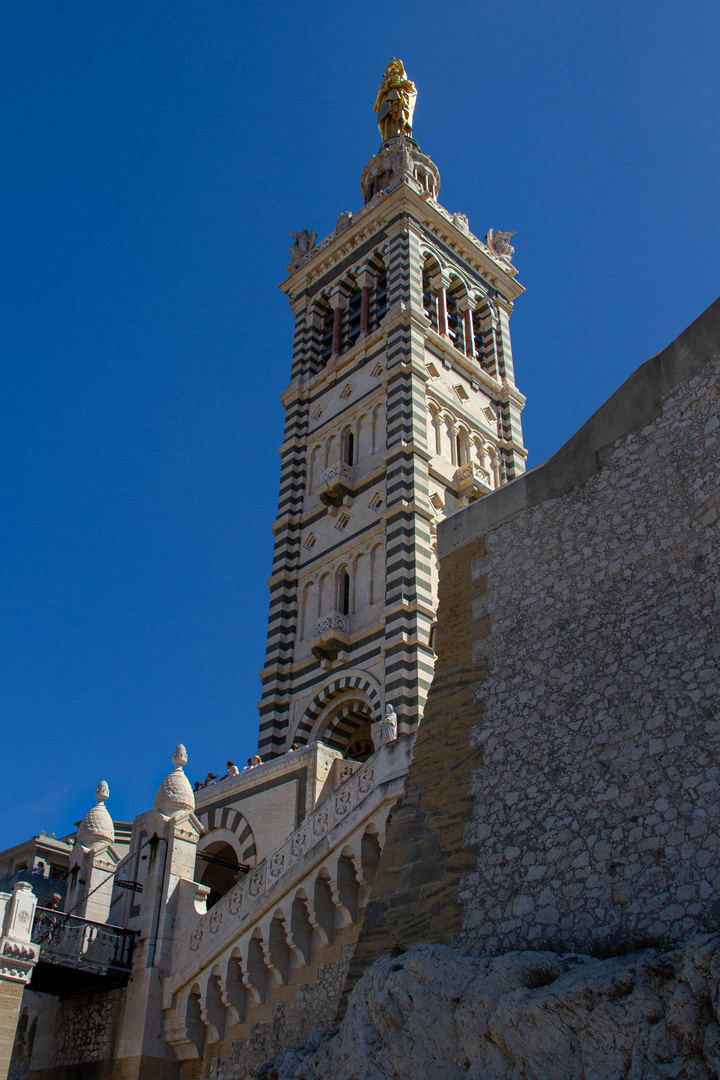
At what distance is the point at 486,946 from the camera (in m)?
8.45

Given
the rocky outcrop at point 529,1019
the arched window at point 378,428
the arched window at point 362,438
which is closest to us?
the rocky outcrop at point 529,1019

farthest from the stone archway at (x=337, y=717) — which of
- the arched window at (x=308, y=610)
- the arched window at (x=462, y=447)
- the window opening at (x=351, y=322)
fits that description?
the window opening at (x=351, y=322)

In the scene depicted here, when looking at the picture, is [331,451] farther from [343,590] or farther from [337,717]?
[337,717]

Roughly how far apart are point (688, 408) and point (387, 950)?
598cm

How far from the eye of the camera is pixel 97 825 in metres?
17.0

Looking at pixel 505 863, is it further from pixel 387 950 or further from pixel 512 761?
pixel 387 950

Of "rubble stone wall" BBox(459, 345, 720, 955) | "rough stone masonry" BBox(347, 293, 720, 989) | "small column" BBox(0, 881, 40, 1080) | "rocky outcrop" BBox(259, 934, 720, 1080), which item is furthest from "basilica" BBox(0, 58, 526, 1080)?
"rocky outcrop" BBox(259, 934, 720, 1080)

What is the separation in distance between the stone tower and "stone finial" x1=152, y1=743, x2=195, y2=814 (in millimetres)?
5962

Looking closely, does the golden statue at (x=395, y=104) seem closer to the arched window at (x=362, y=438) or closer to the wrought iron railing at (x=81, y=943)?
the arched window at (x=362, y=438)

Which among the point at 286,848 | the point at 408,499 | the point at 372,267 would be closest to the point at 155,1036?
the point at 286,848

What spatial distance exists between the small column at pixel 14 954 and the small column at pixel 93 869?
2.03m

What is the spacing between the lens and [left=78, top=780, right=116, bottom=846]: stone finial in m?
16.8

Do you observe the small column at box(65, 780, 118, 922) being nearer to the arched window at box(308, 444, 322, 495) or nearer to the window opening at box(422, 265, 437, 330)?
the arched window at box(308, 444, 322, 495)

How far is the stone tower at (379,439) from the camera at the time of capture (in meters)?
23.5
